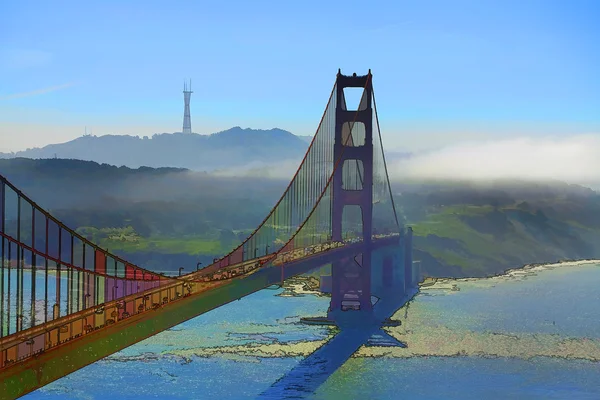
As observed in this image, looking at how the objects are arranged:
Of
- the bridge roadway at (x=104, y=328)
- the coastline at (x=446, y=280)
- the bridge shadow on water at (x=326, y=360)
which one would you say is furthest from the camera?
the coastline at (x=446, y=280)

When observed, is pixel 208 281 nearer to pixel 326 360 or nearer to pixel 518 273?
pixel 326 360

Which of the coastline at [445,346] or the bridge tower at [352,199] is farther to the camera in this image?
the bridge tower at [352,199]

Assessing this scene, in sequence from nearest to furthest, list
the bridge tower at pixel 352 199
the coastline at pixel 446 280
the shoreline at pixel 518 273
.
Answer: the bridge tower at pixel 352 199, the coastline at pixel 446 280, the shoreline at pixel 518 273

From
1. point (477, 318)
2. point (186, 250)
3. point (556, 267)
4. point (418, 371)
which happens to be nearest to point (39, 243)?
point (186, 250)

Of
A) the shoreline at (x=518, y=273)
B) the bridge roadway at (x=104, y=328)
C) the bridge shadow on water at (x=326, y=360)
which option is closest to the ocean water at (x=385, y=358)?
the bridge shadow on water at (x=326, y=360)

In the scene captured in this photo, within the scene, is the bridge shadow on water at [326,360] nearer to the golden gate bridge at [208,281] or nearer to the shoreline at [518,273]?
the golden gate bridge at [208,281]

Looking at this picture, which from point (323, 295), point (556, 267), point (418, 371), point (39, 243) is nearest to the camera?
point (418, 371)

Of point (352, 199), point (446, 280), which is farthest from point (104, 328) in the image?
point (446, 280)

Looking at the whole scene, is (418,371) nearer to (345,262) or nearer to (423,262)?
(345,262)
